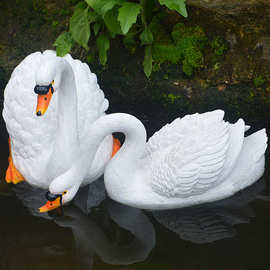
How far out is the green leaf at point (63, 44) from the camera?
512 centimetres

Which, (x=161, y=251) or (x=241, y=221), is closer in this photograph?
(x=161, y=251)

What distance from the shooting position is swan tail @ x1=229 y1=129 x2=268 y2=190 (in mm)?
4508

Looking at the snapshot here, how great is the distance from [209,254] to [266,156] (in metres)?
1.49

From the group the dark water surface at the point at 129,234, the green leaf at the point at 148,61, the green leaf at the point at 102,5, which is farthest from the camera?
the green leaf at the point at 148,61

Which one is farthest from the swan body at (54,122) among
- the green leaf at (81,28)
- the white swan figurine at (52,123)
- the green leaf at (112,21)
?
the green leaf at (112,21)

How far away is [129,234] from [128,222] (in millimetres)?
148

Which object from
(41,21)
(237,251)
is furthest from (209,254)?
(41,21)

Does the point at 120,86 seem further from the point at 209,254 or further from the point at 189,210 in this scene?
the point at 209,254

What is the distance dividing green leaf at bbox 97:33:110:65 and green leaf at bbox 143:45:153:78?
0.45 metres

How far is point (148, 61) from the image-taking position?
5.50m

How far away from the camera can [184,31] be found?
5.59 metres

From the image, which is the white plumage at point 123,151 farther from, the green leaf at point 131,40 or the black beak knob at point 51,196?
the green leaf at point 131,40

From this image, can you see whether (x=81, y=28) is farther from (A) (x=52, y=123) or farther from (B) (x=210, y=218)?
(B) (x=210, y=218)

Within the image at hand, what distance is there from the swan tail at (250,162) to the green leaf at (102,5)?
1.99 meters
